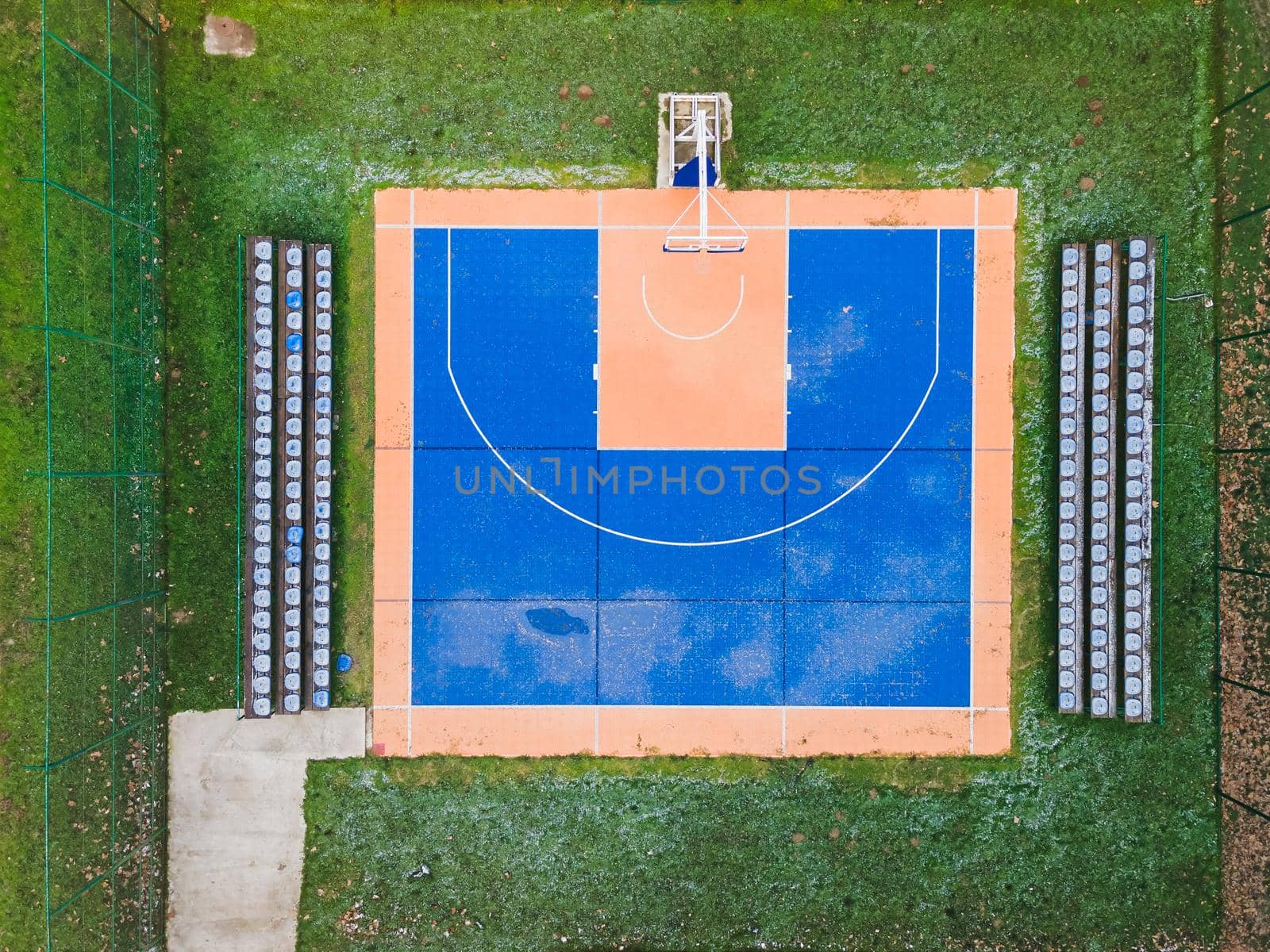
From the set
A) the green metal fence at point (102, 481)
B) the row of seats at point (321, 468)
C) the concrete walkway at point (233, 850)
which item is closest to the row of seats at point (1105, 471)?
the row of seats at point (321, 468)

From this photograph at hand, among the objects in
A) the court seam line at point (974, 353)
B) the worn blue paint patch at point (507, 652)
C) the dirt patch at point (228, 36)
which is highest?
the dirt patch at point (228, 36)

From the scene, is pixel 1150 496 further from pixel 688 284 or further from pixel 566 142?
pixel 566 142

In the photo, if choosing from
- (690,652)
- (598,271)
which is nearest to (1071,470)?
(690,652)

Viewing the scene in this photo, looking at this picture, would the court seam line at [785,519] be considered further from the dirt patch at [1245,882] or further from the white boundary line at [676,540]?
the dirt patch at [1245,882]

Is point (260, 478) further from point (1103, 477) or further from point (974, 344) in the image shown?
point (1103, 477)

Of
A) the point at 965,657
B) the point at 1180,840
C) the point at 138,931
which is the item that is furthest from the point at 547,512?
the point at 1180,840
